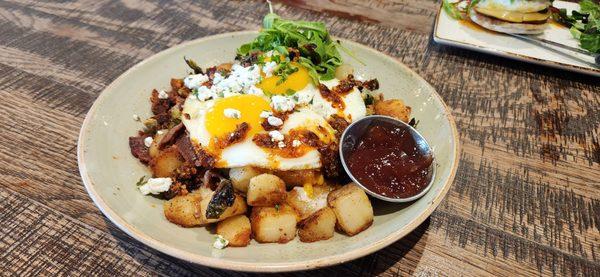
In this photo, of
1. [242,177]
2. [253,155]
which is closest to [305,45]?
[253,155]

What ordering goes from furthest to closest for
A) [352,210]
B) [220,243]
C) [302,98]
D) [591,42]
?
[591,42], [302,98], [352,210], [220,243]

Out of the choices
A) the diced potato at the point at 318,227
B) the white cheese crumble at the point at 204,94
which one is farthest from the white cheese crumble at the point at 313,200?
the white cheese crumble at the point at 204,94

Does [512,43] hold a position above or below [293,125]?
below

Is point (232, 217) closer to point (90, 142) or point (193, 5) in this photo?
point (90, 142)

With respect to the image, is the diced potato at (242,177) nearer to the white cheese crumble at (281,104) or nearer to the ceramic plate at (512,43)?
the white cheese crumble at (281,104)

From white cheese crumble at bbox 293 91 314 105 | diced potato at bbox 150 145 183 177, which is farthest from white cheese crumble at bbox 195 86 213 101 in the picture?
white cheese crumble at bbox 293 91 314 105

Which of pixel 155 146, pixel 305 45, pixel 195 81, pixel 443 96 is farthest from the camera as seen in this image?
pixel 443 96

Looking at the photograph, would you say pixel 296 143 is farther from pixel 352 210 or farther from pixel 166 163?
pixel 166 163
